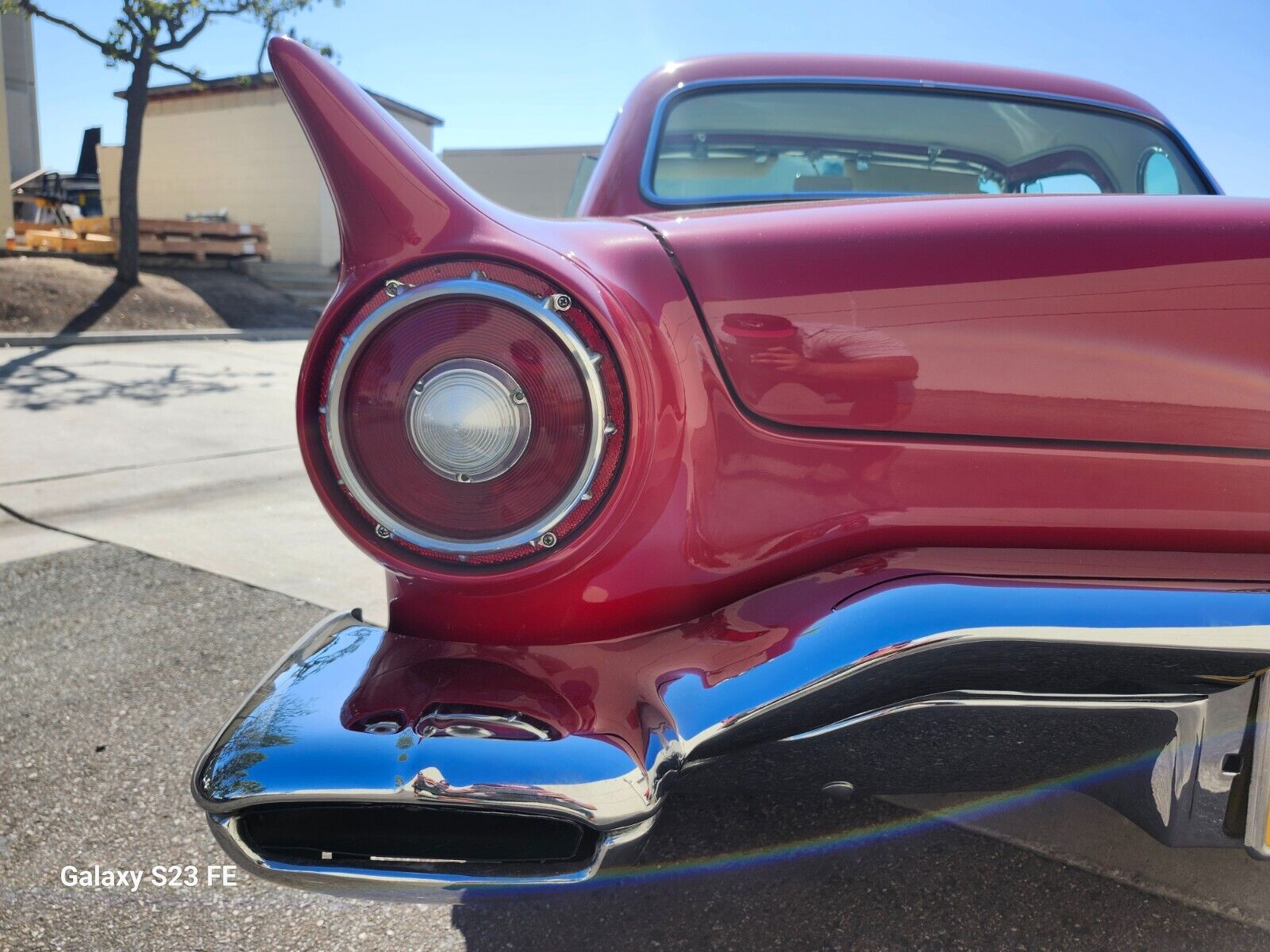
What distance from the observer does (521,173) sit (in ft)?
77.5

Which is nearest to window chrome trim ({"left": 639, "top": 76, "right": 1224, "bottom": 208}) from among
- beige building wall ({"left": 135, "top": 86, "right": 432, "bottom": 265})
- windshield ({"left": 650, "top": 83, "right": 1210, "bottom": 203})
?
windshield ({"left": 650, "top": 83, "right": 1210, "bottom": 203})

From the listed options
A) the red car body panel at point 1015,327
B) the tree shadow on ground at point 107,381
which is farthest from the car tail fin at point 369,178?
the tree shadow on ground at point 107,381

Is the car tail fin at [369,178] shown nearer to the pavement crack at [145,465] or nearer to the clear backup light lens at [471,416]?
the clear backup light lens at [471,416]

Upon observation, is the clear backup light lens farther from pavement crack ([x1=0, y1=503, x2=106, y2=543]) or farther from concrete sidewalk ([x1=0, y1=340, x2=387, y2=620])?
pavement crack ([x1=0, y1=503, x2=106, y2=543])

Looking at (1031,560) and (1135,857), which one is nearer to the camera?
(1031,560)

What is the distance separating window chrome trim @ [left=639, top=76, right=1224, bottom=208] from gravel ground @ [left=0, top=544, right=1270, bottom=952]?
4.26 ft

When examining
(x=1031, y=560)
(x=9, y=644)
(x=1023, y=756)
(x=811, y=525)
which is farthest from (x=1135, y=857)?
(x=9, y=644)

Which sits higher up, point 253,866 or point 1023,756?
point 1023,756

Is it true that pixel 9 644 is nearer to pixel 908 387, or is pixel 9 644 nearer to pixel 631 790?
pixel 631 790

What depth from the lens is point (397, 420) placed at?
1123mm

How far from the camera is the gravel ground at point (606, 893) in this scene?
4.78ft

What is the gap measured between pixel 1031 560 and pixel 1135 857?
93 centimetres

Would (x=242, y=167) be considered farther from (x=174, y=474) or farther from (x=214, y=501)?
(x=214, y=501)

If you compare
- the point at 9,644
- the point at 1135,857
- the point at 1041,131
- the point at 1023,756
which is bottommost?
the point at 9,644
